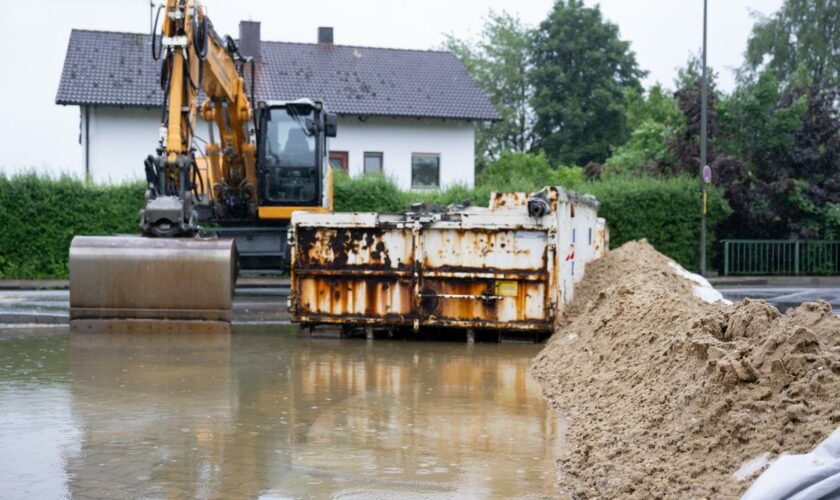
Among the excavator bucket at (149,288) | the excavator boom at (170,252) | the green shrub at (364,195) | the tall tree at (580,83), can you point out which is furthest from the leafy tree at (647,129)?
the excavator bucket at (149,288)

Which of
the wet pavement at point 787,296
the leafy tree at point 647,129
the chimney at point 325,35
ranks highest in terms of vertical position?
the chimney at point 325,35

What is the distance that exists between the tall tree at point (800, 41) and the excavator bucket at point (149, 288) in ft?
143

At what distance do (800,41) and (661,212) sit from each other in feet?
96.3

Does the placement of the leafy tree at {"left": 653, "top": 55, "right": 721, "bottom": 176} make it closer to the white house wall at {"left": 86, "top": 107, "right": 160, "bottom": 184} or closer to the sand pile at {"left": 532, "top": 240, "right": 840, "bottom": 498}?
the white house wall at {"left": 86, "top": 107, "right": 160, "bottom": 184}

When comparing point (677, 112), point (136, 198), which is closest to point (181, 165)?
point (136, 198)

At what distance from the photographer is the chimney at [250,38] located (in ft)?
119

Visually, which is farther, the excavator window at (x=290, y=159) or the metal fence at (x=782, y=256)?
the metal fence at (x=782, y=256)

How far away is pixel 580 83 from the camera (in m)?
58.2

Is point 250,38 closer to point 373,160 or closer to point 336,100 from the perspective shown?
point 336,100

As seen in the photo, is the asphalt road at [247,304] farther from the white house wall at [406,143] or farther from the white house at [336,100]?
the white house wall at [406,143]

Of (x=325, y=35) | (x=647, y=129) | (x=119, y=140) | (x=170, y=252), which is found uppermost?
(x=325, y=35)

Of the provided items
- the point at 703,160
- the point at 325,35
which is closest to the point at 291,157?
the point at 703,160

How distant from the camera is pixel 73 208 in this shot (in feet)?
81.5

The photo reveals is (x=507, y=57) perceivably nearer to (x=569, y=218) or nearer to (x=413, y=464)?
(x=569, y=218)
